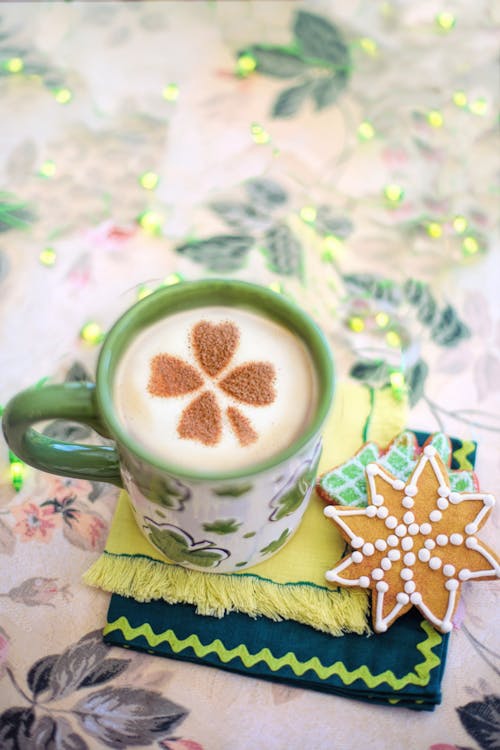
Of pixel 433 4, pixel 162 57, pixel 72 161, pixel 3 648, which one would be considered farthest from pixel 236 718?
pixel 433 4


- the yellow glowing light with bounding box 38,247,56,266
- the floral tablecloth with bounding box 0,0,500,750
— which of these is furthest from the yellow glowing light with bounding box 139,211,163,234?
the yellow glowing light with bounding box 38,247,56,266

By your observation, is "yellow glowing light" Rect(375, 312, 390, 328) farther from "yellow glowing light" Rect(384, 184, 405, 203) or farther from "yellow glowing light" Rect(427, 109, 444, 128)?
"yellow glowing light" Rect(427, 109, 444, 128)

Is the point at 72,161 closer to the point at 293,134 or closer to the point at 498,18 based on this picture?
the point at 293,134

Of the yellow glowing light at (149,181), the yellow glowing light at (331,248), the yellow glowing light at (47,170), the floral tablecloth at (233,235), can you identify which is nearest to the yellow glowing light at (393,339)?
the floral tablecloth at (233,235)

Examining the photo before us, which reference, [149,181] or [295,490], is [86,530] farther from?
[149,181]

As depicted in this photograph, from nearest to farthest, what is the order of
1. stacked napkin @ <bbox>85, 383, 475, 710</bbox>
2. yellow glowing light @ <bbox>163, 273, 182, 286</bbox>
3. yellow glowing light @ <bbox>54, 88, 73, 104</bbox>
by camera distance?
stacked napkin @ <bbox>85, 383, 475, 710</bbox>
yellow glowing light @ <bbox>163, 273, 182, 286</bbox>
yellow glowing light @ <bbox>54, 88, 73, 104</bbox>
